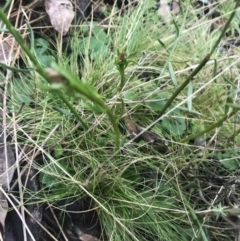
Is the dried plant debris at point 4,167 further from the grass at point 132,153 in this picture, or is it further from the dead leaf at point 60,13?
the dead leaf at point 60,13

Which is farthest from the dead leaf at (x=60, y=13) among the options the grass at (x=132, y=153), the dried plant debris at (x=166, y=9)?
the dried plant debris at (x=166, y=9)

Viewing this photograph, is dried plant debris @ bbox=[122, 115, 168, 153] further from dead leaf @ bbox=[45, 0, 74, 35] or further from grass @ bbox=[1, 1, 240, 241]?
dead leaf @ bbox=[45, 0, 74, 35]

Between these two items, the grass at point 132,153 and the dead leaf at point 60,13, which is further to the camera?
the dead leaf at point 60,13

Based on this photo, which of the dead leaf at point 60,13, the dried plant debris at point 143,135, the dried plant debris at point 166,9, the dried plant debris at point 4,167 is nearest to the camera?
the dried plant debris at point 4,167

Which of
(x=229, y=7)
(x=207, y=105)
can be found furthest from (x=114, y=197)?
(x=229, y=7)

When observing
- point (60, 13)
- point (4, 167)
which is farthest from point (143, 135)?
point (60, 13)

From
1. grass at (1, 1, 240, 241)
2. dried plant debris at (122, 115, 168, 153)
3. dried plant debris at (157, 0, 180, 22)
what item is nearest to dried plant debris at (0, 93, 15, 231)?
grass at (1, 1, 240, 241)
